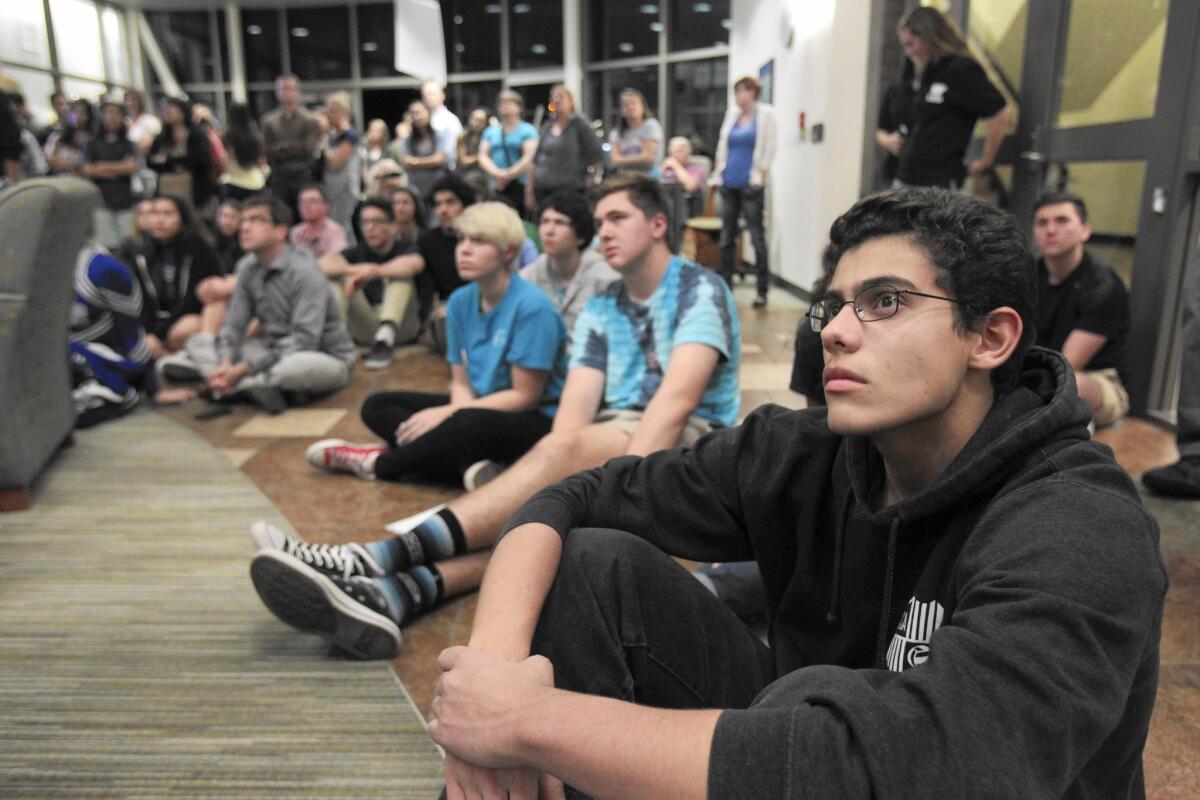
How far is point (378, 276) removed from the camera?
510cm

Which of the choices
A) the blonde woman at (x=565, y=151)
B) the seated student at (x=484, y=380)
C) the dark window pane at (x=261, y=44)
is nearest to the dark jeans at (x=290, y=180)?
the blonde woman at (x=565, y=151)

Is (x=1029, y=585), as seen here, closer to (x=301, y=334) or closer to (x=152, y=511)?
(x=152, y=511)

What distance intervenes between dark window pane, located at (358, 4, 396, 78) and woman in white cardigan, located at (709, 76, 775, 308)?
26.4 feet

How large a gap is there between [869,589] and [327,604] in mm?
1087

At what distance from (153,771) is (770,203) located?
7.18 metres

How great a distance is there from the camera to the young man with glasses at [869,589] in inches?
27.3

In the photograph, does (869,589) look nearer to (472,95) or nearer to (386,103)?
(472,95)

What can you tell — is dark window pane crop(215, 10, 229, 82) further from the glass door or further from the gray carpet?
the gray carpet

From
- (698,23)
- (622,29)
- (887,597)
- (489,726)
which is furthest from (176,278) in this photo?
(622,29)

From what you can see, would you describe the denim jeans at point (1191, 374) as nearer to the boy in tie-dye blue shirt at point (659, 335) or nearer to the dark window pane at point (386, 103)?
the boy in tie-dye blue shirt at point (659, 335)

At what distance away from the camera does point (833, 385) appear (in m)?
1.00

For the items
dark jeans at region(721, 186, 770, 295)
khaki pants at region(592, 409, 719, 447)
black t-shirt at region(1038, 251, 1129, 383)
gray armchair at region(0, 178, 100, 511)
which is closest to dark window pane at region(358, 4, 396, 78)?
dark jeans at region(721, 186, 770, 295)

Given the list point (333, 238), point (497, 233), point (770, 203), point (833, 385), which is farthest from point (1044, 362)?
point (770, 203)

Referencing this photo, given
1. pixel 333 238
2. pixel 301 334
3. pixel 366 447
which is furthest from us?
pixel 333 238
